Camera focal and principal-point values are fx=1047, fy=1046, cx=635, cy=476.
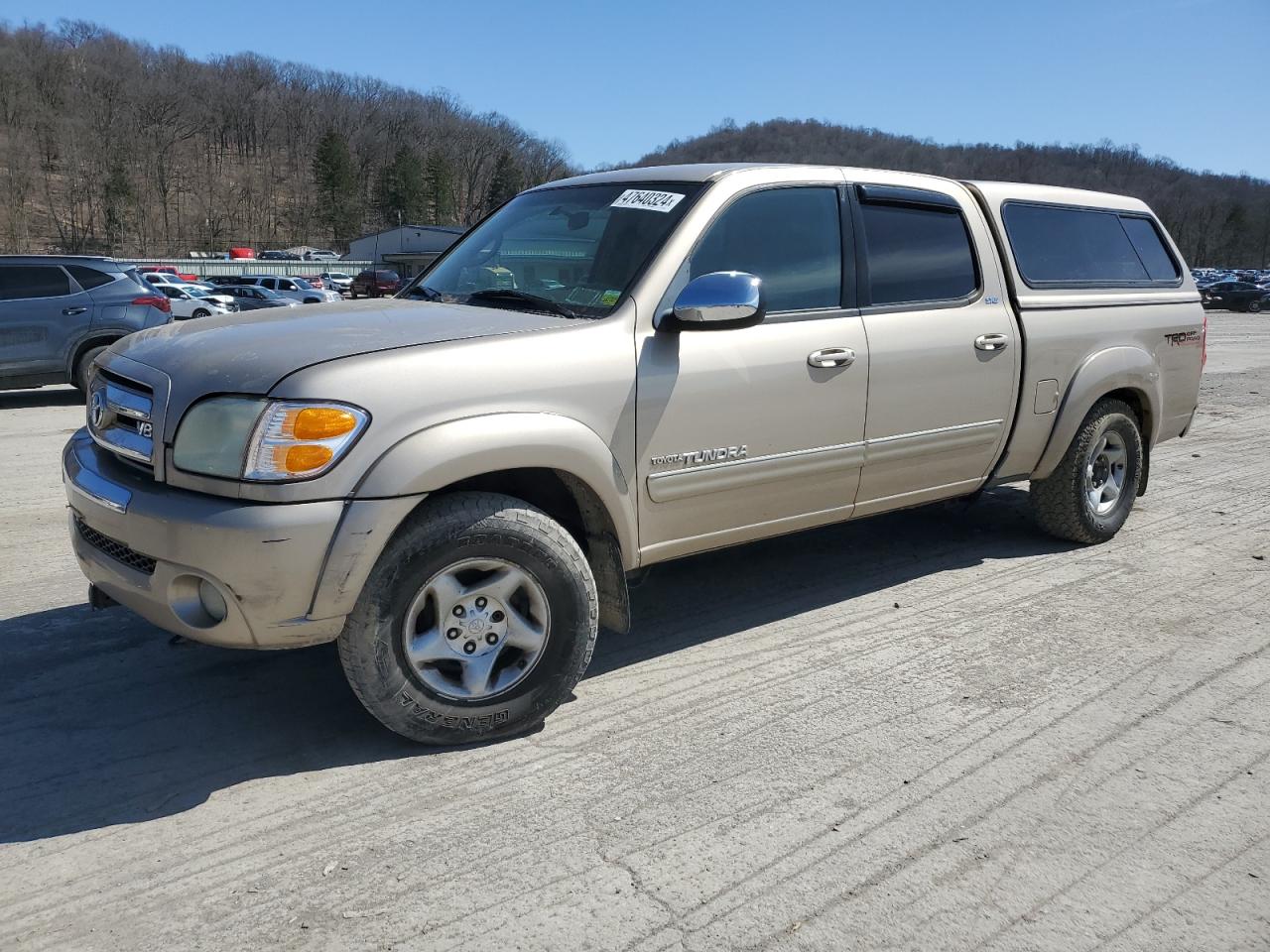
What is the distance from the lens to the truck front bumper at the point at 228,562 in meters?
2.92

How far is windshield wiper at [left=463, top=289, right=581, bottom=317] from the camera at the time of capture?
381 centimetres

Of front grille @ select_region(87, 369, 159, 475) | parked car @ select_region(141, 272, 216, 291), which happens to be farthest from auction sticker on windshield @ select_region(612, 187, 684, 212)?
parked car @ select_region(141, 272, 216, 291)

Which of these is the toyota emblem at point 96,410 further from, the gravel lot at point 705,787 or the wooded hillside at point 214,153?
the wooded hillside at point 214,153

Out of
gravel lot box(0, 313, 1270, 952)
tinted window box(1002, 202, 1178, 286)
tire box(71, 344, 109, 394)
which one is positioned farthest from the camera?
tire box(71, 344, 109, 394)

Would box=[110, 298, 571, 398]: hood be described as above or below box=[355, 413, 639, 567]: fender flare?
above

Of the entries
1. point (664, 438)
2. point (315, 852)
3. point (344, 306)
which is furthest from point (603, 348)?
point (315, 852)

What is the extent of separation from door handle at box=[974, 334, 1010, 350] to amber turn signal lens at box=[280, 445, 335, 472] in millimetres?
3087

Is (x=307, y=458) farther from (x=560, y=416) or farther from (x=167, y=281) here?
(x=167, y=281)

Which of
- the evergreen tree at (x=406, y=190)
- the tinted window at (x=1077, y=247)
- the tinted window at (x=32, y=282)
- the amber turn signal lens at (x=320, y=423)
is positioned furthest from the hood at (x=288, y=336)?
the evergreen tree at (x=406, y=190)

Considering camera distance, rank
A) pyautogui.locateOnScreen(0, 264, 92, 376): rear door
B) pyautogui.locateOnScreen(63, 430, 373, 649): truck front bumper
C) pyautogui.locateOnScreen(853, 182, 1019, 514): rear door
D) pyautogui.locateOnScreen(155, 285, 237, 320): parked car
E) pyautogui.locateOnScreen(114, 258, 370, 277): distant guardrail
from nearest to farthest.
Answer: pyautogui.locateOnScreen(63, 430, 373, 649): truck front bumper
pyautogui.locateOnScreen(853, 182, 1019, 514): rear door
pyautogui.locateOnScreen(0, 264, 92, 376): rear door
pyautogui.locateOnScreen(155, 285, 237, 320): parked car
pyautogui.locateOnScreen(114, 258, 370, 277): distant guardrail

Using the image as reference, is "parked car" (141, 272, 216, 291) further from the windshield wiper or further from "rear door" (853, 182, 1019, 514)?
"rear door" (853, 182, 1019, 514)

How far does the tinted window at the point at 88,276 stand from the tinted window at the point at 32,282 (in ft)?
0.37

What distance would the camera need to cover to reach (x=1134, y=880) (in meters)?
2.70

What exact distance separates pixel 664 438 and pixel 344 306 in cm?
135
